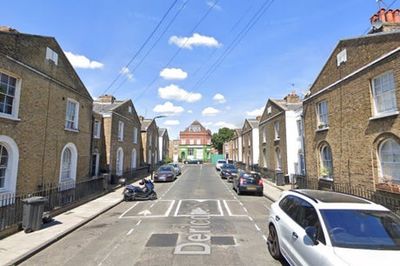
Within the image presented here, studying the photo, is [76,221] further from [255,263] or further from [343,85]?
[343,85]

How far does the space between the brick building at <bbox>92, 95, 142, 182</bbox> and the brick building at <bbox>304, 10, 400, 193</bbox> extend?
1623cm

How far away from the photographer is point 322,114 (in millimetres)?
15656

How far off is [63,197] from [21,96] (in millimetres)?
4969

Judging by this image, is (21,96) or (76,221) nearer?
(76,221)

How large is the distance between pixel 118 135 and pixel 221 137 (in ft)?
170

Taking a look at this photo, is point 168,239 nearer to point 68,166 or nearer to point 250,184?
point 68,166

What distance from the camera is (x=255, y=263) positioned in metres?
6.12

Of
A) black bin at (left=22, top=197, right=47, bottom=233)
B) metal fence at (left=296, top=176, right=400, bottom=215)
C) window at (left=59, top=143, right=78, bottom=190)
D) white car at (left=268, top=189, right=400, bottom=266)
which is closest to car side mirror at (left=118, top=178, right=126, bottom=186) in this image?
window at (left=59, top=143, right=78, bottom=190)

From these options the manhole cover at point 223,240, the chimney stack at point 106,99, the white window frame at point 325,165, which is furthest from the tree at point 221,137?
the manhole cover at point 223,240

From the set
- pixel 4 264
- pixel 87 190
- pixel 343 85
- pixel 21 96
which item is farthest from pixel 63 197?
pixel 343 85

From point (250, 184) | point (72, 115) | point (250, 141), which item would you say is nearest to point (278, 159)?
point (250, 184)

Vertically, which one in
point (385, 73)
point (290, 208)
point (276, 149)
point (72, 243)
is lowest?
point (72, 243)

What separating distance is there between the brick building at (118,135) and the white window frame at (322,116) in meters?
16.1

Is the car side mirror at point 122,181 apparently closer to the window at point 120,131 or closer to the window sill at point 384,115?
the window at point 120,131
